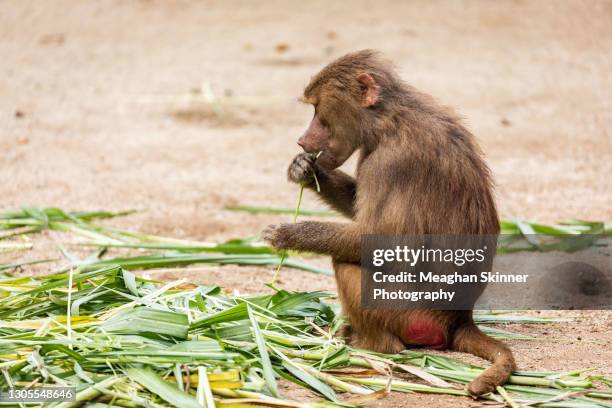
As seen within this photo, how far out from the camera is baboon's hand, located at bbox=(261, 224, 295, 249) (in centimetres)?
475

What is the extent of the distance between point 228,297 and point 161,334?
71cm

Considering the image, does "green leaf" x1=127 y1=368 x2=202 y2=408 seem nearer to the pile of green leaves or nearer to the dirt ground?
the pile of green leaves

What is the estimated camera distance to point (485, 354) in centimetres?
438

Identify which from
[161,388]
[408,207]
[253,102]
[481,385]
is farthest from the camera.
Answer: [253,102]

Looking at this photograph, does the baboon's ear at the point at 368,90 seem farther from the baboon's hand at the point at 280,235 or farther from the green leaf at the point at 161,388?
the green leaf at the point at 161,388

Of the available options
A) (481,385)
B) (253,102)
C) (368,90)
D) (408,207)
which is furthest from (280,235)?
(253,102)

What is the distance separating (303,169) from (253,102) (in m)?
5.85

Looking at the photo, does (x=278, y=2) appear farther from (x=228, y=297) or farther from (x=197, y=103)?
(x=228, y=297)

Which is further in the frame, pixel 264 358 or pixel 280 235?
pixel 280 235

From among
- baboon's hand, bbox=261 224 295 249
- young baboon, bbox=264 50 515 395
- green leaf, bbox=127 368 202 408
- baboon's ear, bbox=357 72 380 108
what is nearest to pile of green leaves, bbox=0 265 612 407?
green leaf, bbox=127 368 202 408

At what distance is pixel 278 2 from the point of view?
15258 millimetres

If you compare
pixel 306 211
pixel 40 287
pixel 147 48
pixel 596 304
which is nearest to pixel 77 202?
pixel 306 211

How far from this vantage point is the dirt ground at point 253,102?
24.3 ft

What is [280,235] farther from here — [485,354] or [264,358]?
[485,354]
